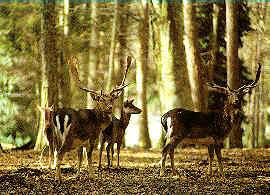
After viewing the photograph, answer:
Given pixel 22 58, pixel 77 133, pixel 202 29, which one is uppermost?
pixel 202 29

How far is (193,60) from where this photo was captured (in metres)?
13.7

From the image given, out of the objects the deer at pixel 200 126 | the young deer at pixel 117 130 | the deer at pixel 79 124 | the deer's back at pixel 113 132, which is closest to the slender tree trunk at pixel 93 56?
the young deer at pixel 117 130

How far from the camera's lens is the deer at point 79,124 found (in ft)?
24.6

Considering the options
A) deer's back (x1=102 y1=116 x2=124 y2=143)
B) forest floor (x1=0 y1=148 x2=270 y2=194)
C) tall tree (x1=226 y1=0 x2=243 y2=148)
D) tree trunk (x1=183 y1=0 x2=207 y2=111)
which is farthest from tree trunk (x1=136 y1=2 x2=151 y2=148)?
deer's back (x1=102 y1=116 x2=124 y2=143)

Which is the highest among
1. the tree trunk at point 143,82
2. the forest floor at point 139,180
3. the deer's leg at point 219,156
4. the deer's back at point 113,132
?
the tree trunk at point 143,82

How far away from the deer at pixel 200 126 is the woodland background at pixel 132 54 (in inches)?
98.7

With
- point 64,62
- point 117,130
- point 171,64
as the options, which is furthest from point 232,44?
point 64,62

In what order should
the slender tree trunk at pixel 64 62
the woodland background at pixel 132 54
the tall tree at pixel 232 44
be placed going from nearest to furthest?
the tall tree at pixel 232 44, the woodland background at pixel 132 54, the slender tree trunk at pixel 64 62

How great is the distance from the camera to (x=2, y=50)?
18078 mm

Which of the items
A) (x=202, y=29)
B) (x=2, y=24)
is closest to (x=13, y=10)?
(x=2, y=24)

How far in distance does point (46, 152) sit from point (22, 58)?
286 inches

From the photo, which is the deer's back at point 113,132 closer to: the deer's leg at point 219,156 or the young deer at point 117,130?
the young deer at point 117,130

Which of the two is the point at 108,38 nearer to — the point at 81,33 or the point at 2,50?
the point at 81,33

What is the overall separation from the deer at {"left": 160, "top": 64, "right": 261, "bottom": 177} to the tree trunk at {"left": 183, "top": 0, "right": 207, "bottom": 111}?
5190 millimetres
